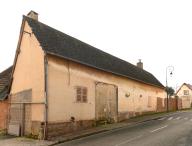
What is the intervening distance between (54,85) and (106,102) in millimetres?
7429

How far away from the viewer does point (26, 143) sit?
57.1ft

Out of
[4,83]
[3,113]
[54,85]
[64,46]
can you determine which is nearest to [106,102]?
[64,46]

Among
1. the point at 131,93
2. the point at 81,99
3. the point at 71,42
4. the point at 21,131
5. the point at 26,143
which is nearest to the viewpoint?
the point at 26,143

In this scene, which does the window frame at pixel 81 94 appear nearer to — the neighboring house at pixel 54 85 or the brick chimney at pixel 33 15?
the neighboring house at pixel 54 85

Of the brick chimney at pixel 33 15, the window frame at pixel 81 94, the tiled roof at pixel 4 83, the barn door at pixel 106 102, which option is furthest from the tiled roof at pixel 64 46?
the tiled roof at pixel 4 83

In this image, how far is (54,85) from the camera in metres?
20.0

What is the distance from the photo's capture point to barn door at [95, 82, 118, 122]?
82.1ft

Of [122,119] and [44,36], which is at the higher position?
[44,36]

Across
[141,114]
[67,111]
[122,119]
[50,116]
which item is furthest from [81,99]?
[141,114]

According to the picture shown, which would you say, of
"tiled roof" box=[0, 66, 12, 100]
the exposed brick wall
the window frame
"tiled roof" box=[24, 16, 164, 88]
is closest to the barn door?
"tiled roof" box=[24, 16, 164, 88]

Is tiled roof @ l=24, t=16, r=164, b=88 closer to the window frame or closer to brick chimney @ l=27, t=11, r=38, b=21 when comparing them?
brick chimney @ l=27, t=11, r=38, b=21

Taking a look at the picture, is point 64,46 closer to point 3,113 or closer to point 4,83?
point 4,83

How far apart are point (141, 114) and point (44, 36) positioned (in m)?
17.6

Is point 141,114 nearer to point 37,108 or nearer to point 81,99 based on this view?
point 81,99
